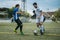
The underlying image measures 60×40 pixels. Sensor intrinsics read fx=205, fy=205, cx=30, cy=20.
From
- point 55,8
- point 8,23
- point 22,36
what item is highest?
point 55,8

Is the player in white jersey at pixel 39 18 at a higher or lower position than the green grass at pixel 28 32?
higher

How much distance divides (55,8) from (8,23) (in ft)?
2.69

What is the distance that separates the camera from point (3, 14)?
3482 mm

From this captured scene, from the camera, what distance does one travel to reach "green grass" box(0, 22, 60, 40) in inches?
133

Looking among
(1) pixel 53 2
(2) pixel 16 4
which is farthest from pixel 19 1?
(1) pixel 53 2

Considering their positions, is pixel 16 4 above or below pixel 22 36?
above

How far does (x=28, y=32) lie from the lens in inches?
135

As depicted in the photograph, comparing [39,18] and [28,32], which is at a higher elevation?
[39,18]

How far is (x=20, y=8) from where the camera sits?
344 cm

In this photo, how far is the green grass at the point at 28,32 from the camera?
11.1 feet

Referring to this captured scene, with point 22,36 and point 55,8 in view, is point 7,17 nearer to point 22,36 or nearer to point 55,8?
point 22,36

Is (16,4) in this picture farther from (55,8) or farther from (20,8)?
(55,8)

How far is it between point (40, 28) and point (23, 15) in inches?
14.2

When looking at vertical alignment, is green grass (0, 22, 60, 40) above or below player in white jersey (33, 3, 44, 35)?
below
